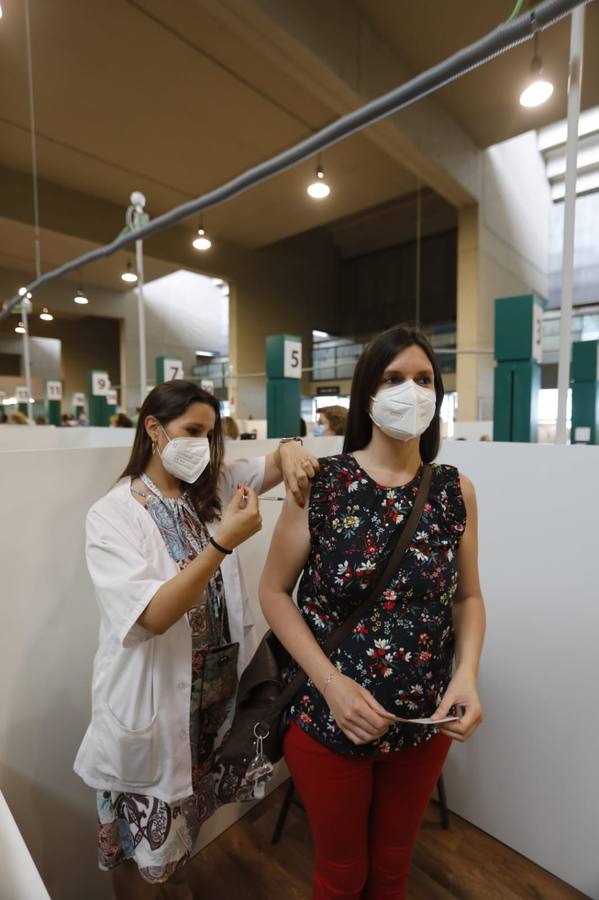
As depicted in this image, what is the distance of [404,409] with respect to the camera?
103cm

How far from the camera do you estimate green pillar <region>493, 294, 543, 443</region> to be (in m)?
1.87

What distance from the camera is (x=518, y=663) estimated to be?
1.61m

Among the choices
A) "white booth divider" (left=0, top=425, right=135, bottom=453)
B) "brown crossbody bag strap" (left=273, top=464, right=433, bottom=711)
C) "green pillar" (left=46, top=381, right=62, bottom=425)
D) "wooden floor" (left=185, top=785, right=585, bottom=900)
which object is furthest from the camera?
"green pillar" (left=46, top=381, right=62, bottom=425)

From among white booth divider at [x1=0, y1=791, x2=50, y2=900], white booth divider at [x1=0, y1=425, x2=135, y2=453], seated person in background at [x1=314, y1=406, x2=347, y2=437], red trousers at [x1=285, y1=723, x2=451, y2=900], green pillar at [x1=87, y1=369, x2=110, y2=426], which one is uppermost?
green pillar at [x1=87, y1=369, x2=110, y2=426]

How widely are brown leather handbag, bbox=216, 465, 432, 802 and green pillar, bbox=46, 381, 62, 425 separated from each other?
7287 millimetres

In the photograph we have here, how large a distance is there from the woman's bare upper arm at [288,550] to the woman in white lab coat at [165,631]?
0.05m

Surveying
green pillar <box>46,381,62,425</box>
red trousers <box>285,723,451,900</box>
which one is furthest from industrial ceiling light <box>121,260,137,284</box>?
red trousers <box>285,723,451,900</box>

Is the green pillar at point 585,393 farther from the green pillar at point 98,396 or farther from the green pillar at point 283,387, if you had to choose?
the green pillar at point 98,396

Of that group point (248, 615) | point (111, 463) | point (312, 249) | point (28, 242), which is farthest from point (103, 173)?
point (248, 615)

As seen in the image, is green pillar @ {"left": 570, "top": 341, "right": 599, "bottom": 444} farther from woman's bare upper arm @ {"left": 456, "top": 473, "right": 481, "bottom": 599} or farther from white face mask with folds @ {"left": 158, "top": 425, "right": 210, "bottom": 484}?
white face mask with folds @ {"left": 158, "top": 425, "right": 210, "bottom": 484}

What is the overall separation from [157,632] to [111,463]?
2.13 feet

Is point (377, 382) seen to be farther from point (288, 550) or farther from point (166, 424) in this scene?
point (166, 424)

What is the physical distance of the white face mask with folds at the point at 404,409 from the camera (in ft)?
3.38

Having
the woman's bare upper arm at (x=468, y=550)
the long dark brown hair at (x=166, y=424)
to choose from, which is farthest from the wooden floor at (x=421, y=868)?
the long dark brown hair at (x=166, y=424)
